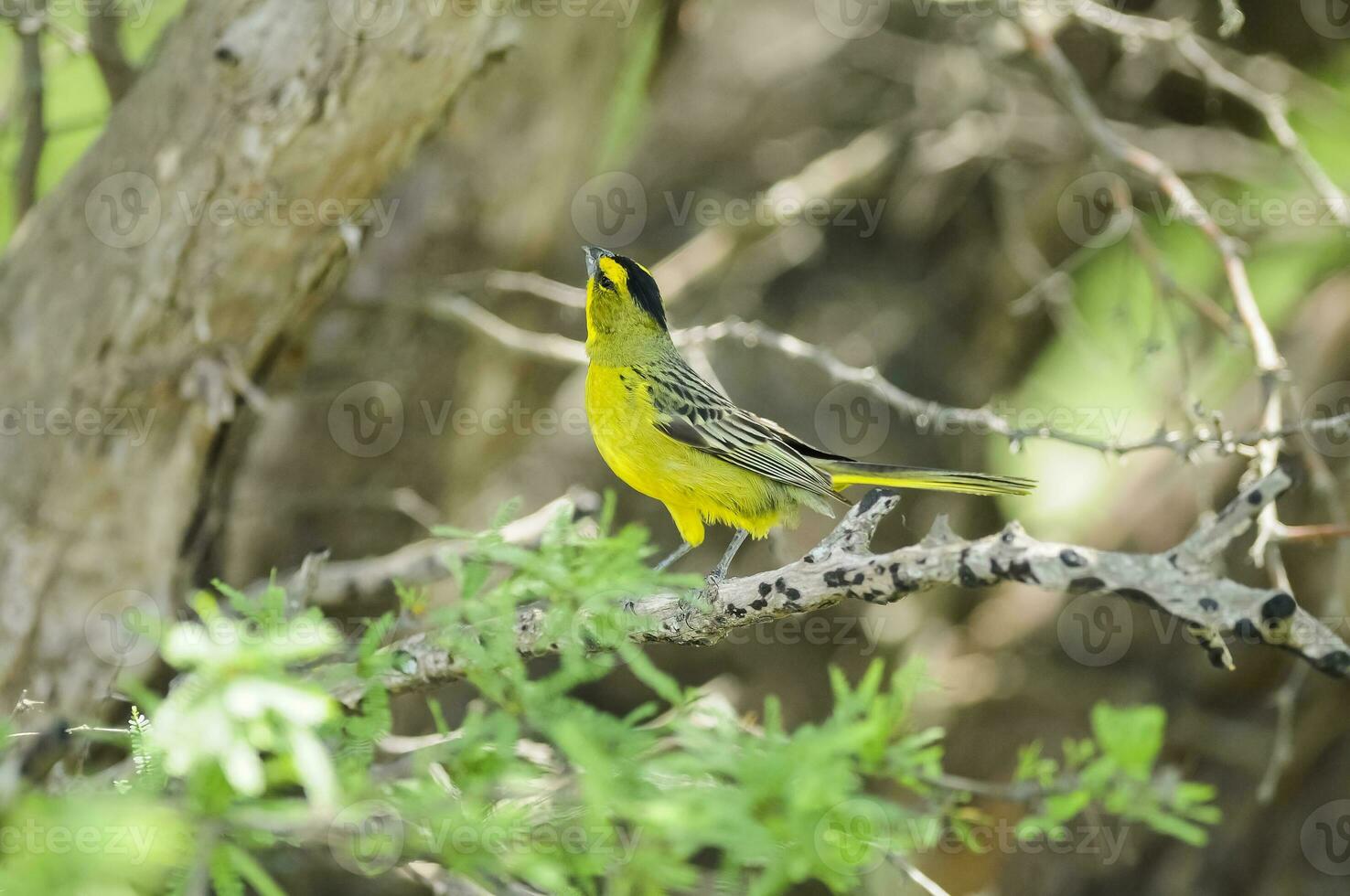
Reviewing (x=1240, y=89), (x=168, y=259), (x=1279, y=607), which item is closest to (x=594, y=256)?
(x=168, y=259)

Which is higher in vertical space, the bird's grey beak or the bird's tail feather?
the bird's grey beak

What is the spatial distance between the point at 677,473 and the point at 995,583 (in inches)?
88.1

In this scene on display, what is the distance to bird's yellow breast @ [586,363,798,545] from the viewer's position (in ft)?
15.4

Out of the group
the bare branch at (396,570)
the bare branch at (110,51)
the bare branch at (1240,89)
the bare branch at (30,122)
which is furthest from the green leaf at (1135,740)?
the bare branch at (30,122)

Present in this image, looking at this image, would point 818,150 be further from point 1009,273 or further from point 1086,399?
point 1086,399

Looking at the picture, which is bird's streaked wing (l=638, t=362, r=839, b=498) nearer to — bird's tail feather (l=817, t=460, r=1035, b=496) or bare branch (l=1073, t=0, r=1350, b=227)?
bird's tail feather (l=817, t=460, r=1035, b=496)

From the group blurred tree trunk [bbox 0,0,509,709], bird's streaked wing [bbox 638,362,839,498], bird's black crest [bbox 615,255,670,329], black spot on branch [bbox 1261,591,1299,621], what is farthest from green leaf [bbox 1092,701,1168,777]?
blurred tree trunk [bbox 0,0,509,709]

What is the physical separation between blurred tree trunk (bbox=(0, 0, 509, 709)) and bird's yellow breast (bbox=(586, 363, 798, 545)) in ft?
4.35

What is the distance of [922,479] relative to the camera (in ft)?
14.3

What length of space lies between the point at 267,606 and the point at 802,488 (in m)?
2.56

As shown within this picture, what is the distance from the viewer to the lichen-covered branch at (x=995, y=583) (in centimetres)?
228

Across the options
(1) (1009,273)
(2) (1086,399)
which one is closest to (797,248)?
(1) (1009,273)

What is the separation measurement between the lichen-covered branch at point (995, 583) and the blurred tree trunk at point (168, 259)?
2194 mm

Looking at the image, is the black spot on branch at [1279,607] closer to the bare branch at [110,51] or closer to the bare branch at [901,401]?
the bare branch at [901,401]
